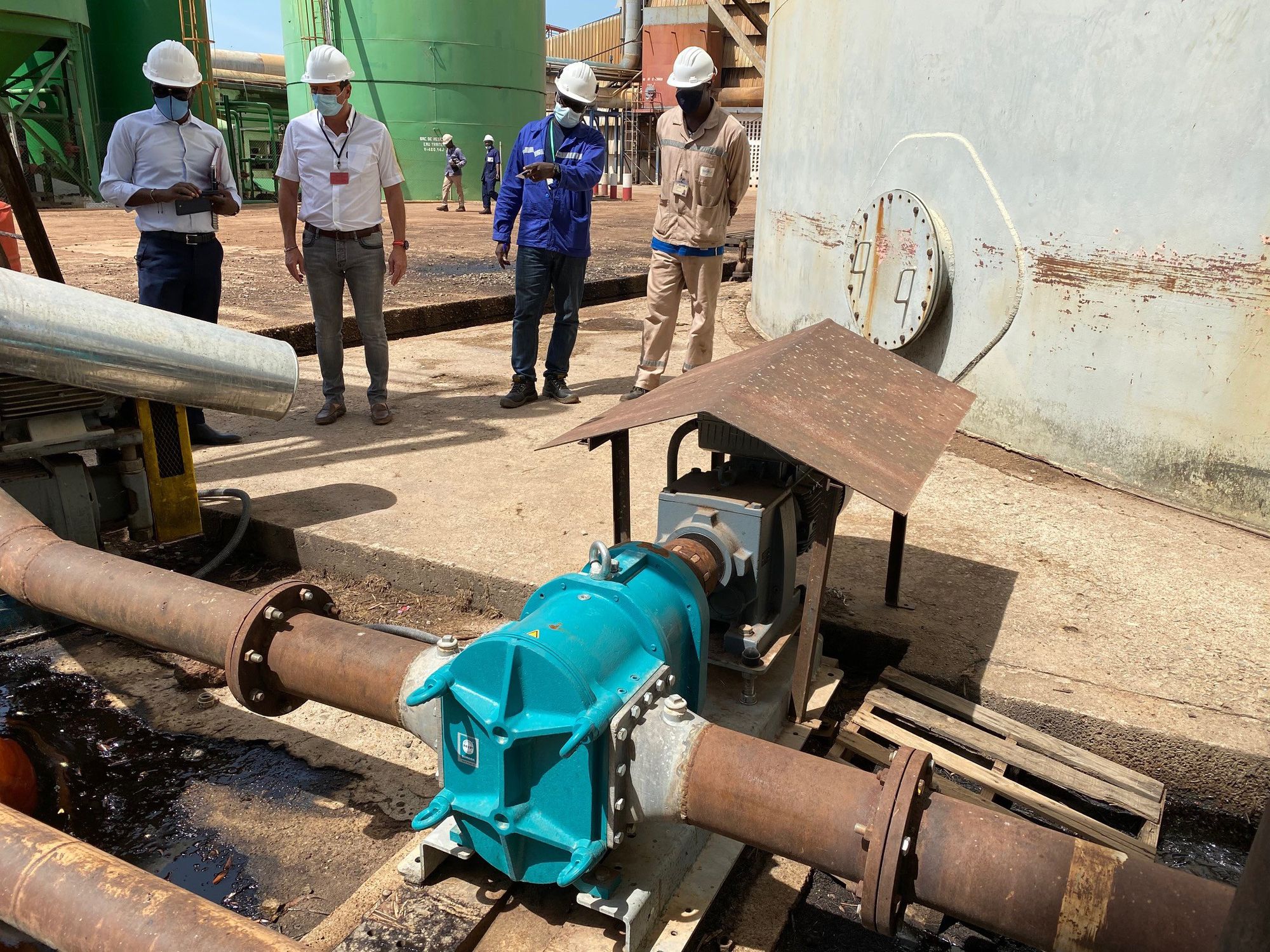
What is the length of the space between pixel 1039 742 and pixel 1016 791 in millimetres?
188

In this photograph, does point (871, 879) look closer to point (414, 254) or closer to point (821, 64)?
point (821, 64)

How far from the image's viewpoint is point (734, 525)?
2.43 m

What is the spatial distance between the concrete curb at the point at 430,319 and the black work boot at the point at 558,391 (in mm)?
1294

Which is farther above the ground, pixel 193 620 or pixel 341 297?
pixel 341 297

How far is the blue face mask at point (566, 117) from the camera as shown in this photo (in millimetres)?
4863

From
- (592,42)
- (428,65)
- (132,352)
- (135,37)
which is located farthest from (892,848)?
(592,42)

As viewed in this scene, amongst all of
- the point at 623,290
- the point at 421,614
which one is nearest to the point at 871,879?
the point at 421,614

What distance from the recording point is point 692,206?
497 cm

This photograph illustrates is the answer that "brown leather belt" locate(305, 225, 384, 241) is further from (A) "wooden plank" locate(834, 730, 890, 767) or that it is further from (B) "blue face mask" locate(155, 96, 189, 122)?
(A) "wooden plank" locate(834, 730, 890, 767)

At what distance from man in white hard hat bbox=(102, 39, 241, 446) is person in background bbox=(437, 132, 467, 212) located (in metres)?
14.9

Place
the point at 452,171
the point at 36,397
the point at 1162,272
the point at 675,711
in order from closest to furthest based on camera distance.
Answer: the point at 675,711 < the point at 36,397 < the point at 1162,272 < the point at 452,171

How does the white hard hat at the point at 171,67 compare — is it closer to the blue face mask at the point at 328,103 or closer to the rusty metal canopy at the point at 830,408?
the blue face mask at the point at 328,103

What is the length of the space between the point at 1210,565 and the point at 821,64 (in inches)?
149

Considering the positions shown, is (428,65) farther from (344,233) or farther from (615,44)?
(344,233)
